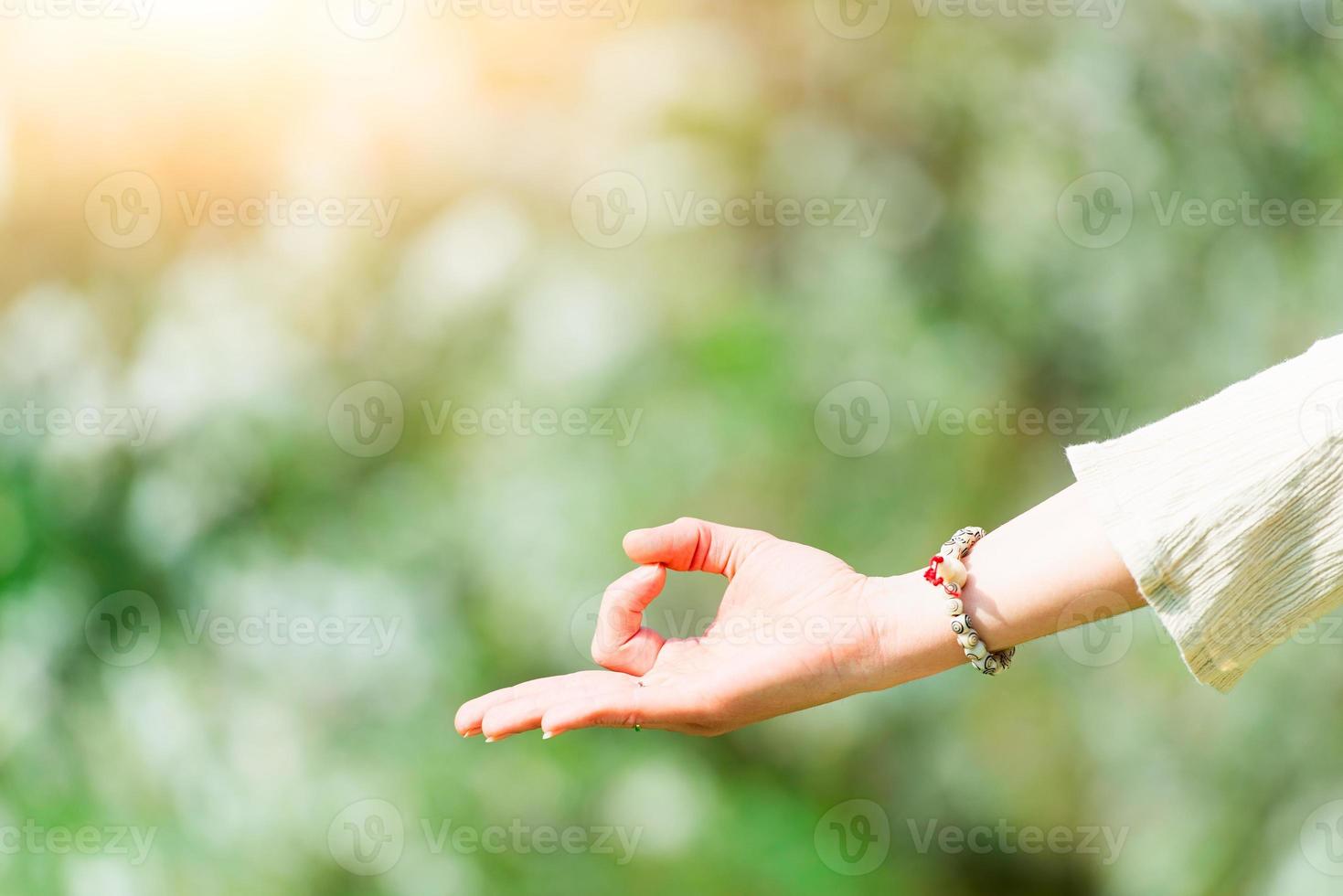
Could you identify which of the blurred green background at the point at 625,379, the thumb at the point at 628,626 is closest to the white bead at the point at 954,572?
the thumb at the point at 628,626

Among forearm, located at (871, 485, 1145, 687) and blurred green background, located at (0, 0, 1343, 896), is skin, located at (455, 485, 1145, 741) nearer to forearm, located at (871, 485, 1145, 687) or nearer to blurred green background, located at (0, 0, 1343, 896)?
forearm, located at (871, 485, 1145, 687)

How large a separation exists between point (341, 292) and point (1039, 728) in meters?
1.94

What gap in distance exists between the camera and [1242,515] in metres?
0.88

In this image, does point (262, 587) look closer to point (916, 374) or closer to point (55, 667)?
point (55, 667)

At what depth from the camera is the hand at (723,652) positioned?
1116 mm

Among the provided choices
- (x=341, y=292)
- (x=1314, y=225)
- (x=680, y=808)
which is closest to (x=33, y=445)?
(x=341, y=292)

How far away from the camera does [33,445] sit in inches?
105

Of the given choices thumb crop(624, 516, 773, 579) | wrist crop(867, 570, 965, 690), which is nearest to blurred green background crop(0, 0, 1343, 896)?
thumb crop(624, 516, 773, 579)

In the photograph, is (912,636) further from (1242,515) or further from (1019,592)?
(1242,515)

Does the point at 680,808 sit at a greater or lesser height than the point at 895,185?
lesser

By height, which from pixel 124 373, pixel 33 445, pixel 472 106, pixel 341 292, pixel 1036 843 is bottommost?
pixel 1036 843

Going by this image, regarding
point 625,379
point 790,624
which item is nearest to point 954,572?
point 790,624

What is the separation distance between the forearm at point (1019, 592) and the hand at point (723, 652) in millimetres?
21

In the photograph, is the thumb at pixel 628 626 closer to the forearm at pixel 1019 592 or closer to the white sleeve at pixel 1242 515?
the forearm at pixel 1019 592
